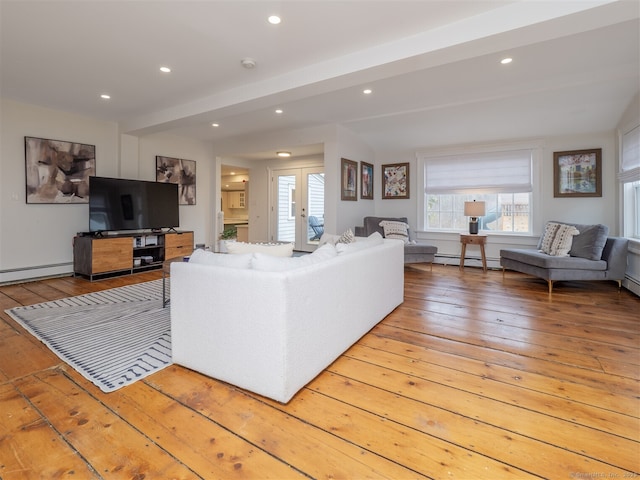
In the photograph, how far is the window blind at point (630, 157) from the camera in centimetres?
399

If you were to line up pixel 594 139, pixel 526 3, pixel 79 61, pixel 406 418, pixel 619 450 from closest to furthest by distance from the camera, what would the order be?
pixel 619 450, pixel 406 418, pixel 526 3, pixel 79 61, pixel 594 139

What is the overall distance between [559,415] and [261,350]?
59.8 inches

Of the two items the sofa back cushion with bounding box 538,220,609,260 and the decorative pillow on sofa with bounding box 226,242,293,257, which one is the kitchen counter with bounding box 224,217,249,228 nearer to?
the decorative pillow on sofa with bounding box 226,242,293,257

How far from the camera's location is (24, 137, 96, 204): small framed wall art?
4.48 meters

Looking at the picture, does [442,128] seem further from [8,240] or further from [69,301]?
[8,240]

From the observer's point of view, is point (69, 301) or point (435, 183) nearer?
point (69, 301)

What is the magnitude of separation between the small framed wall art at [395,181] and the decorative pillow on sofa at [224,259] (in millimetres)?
5134

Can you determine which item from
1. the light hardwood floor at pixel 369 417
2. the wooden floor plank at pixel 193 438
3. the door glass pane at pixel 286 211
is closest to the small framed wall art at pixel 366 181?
the door glass pane at pixel 286 211

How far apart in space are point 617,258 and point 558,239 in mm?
661

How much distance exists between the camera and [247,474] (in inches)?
49.9

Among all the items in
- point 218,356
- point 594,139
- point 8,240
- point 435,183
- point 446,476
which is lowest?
point 446,476

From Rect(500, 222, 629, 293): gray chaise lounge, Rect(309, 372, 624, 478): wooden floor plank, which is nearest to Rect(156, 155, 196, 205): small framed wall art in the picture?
Rect(309, 372, 624, 478): wooden floor plank

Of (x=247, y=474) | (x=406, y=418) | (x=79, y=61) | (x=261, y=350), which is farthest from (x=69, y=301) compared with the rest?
(x=406, y=418)

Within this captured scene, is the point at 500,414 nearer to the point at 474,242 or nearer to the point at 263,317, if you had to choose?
the point at 263,317
